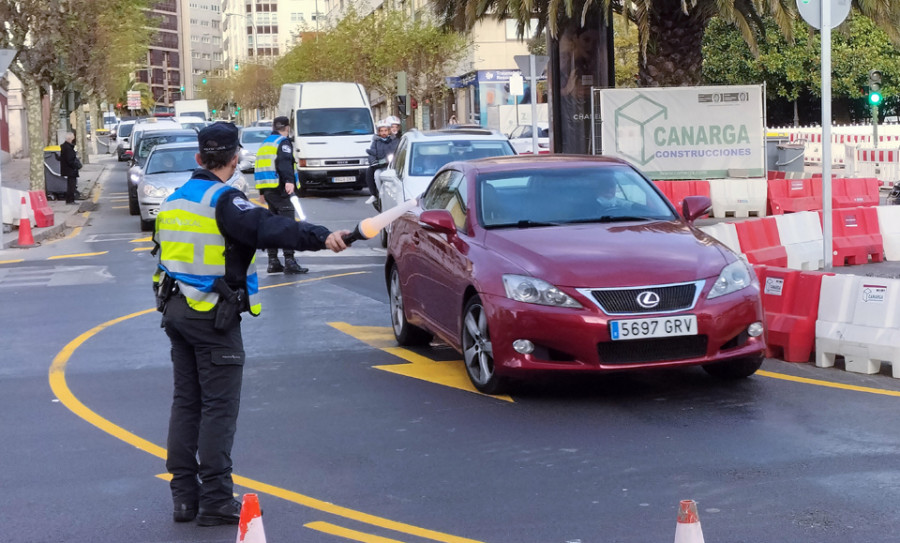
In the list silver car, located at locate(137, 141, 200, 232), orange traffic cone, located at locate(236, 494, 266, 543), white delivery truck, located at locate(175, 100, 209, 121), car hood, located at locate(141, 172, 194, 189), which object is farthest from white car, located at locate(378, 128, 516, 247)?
white delivery truck, located at locate(175, 100, 209, 121)

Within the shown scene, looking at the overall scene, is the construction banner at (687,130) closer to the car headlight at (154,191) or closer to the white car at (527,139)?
the car headlight at (154,191)

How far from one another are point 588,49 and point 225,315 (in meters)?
18.1

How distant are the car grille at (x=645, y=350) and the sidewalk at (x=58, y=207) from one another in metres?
15.2

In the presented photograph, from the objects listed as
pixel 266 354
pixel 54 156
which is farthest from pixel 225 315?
pixel 54 156

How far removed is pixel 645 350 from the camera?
8141 mm

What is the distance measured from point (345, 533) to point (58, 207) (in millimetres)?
26357

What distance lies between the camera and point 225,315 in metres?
5.88

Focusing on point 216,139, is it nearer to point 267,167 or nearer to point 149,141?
point 267,167

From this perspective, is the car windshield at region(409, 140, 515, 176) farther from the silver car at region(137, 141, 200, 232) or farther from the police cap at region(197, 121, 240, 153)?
the police cap at region(197, 121, 240, 153)

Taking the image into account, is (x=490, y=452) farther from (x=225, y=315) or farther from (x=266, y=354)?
(x=266, y=354)

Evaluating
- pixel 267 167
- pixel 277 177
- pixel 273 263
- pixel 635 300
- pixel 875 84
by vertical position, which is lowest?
pixel 273 263

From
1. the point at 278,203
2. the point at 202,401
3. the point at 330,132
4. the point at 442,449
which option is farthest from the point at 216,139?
the point at 330,132

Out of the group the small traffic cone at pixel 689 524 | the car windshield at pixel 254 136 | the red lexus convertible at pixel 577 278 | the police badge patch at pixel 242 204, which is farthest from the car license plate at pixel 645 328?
the car windshield at pixel 254 136

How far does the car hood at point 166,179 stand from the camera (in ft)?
78.3
